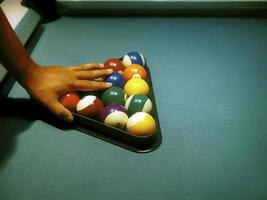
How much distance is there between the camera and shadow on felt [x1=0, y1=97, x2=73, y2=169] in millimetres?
1327

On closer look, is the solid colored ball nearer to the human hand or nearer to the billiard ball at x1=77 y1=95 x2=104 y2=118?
the human hand

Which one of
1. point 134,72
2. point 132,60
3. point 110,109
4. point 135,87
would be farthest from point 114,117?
point 132,60

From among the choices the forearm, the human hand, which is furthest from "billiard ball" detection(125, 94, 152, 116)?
the forearm

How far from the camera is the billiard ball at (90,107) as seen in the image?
131 centimetres

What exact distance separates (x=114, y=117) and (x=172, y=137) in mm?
234

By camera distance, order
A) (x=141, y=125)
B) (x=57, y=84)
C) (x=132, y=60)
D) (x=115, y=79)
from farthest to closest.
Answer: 1. (x=132, y=60)
2. (x=115, y=79)
3. (x=57, y=84)
4. (x=141, y=125)

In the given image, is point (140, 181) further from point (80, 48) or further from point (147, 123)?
point (80, 48)

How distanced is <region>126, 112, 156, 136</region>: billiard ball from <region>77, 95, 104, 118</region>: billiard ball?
14 centimetres

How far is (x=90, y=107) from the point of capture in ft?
4.31

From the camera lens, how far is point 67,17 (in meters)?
2.19

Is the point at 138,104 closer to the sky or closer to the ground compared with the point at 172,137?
closer to the sky

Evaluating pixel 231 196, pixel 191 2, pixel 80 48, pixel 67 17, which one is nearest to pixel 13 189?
pixel 231 196

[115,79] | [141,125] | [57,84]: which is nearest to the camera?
[141,125]

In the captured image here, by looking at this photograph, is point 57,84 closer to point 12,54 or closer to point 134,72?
point 12,54
